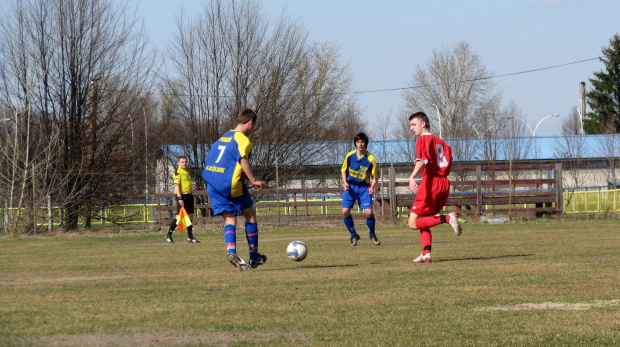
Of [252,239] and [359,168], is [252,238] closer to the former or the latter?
[252,239]

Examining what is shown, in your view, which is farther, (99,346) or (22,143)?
(22,143)

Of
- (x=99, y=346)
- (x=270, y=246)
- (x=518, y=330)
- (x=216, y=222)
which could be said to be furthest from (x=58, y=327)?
(x=216, y=222)

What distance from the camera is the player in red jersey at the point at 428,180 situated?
10430 millimetres

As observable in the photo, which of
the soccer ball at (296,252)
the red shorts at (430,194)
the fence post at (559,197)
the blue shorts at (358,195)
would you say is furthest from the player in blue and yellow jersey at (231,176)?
the fence post at (559,197)

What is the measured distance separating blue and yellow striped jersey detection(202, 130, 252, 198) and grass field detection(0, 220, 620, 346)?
998mm

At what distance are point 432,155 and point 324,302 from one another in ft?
14.1

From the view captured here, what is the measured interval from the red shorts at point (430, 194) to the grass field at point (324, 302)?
0.71 metres

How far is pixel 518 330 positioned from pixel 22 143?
22.2 m

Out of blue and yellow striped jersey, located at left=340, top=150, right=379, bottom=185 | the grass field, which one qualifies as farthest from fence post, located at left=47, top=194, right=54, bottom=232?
the grass field

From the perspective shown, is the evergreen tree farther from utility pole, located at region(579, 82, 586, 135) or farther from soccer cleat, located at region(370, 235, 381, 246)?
soccer cleat, located at region(370, 235, 381, 246)

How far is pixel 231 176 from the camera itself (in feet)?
31.8

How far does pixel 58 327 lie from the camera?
5582 mm

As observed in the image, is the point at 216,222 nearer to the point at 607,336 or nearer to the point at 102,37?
the point at 102,37

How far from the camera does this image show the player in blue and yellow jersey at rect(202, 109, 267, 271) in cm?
963
